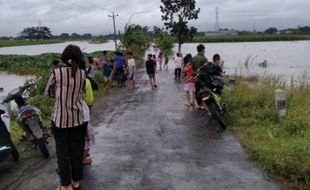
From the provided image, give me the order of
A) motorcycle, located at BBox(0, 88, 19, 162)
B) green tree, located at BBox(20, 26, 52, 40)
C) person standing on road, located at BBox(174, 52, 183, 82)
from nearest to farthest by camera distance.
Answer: motorcycle, located at BBox(0, 88, 19, 162), person standing on road, located at BBox(174, 52, 183, 82), green tree, located at BBox(20, 26, 52, 40)

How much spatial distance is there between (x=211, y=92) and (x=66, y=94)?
5623mm

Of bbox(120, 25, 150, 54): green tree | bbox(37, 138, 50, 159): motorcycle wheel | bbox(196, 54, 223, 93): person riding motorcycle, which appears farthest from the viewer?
bbox(120, 25, 150, 54): green tree

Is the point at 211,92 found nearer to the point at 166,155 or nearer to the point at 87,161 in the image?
the point at 166,155

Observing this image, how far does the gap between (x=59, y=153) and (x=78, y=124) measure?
1.50ft

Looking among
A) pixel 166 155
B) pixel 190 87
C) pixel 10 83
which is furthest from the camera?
pixel 10 83

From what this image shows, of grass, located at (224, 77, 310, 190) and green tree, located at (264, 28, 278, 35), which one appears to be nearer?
grass, located at (224, 77, 310, 190)

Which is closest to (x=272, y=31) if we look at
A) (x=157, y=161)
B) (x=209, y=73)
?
(x=209, y=73)

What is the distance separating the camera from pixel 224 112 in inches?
437

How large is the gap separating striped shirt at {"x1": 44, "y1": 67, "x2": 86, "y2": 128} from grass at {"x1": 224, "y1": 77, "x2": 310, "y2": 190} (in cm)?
293

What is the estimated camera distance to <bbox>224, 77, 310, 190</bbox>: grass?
622 cm

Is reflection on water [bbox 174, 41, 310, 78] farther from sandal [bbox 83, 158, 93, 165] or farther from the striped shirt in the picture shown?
the striped shirt

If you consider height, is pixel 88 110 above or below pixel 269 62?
above

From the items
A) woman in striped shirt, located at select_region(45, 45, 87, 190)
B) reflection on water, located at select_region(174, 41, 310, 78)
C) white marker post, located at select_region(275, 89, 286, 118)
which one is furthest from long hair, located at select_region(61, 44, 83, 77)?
reflection on water, located at select_region(174, 41, 310, 78)

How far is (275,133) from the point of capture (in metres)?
8.59
